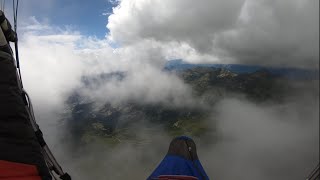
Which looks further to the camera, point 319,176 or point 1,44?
point 1,44

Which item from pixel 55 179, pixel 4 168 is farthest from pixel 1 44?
pixel 55 179

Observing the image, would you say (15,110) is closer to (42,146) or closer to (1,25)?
(42,146)

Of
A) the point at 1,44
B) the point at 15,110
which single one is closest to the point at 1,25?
the point at 1,44

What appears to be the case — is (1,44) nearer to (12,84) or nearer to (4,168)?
(12,84)

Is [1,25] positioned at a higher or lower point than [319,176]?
higher

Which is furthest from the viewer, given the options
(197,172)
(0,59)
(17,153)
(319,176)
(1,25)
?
(197,172)

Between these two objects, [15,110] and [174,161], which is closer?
[15,110]

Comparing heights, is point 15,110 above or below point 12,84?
below

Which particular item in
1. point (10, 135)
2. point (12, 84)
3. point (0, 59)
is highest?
point (0, 59)

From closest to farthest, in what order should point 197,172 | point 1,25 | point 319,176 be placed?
point 319,176 < point 1,25 < point 197,172
